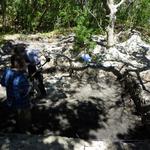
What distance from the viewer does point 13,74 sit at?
214 inches

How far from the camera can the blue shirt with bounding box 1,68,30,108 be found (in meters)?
5.44

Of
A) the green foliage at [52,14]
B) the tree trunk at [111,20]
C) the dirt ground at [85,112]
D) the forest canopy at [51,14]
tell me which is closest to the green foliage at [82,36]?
the tree trunk at [111,20]

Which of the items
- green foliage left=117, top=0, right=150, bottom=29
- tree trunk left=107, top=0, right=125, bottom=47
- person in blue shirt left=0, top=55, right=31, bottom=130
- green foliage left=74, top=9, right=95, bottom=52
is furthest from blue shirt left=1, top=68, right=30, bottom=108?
green foliage left=117, top=0, right=150, bottom=29

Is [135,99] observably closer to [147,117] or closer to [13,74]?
[147,117]

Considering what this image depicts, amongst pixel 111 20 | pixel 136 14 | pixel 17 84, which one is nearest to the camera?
pixel 17 84

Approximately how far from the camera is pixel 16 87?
5.48 meters

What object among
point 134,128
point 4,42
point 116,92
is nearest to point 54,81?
point 116,92

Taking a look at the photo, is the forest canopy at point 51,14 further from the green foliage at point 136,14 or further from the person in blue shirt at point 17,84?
the person in blue shirt at point 17,84

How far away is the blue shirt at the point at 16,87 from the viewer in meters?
5.44

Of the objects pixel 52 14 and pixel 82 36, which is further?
pixel 52 14

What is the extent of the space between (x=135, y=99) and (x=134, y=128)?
1175mm

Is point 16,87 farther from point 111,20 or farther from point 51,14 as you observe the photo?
point 51,14

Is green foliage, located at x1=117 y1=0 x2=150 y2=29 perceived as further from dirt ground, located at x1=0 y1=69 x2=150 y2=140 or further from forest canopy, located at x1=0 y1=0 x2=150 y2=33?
dirt ground, located at x1=0 y1=69 x2=150 y2=140

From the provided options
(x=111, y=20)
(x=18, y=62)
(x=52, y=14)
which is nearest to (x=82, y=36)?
(x=111, y=20)
